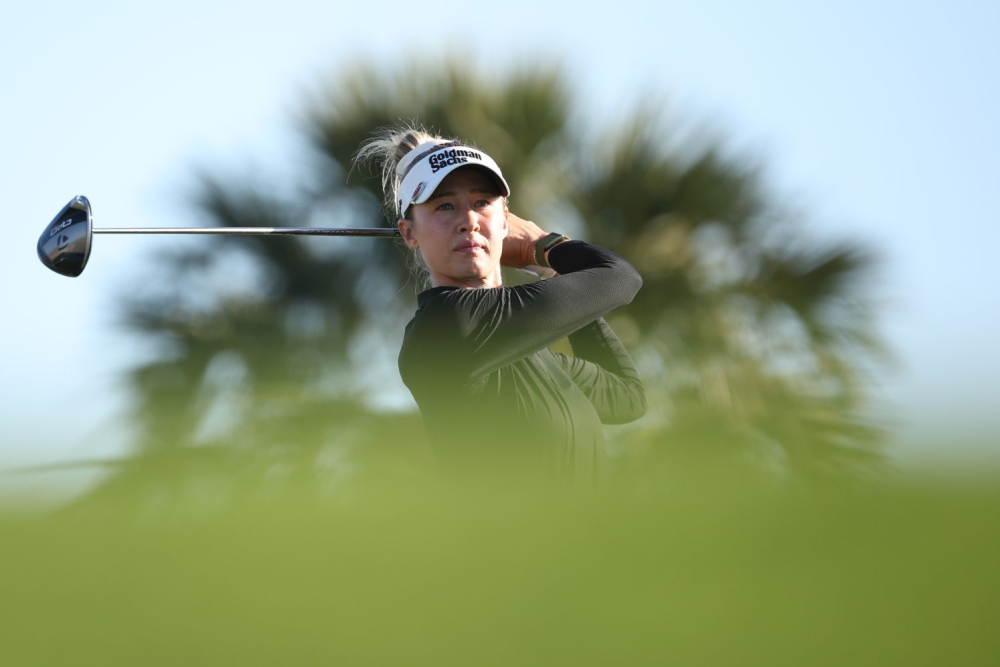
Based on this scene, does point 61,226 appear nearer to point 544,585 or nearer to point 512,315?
point 512,315

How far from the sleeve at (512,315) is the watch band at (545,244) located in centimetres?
25

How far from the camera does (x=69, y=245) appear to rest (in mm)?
2709

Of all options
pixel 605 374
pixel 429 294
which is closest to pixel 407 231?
pixel 429 294

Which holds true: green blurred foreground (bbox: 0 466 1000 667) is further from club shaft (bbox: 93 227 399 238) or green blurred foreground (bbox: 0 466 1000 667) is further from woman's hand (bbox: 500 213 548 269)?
club shaft (bbox: 93 227 399 238)

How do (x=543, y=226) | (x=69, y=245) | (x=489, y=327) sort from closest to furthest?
(x=489, y=327)
(x=69, y=245)
(x=543, y=226)

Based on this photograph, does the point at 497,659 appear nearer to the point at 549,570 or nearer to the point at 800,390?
the point at 549,570

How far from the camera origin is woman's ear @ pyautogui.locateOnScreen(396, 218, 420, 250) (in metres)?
2.24

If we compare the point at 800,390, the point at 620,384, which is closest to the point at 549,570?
the point at 620,384

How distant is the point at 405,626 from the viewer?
2.89 feet

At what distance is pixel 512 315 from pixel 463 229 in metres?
0.35

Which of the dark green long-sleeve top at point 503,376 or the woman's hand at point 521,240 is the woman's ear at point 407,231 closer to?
the woman's hand at point 521,240

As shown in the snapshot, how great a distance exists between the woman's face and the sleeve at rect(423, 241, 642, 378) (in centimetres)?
21

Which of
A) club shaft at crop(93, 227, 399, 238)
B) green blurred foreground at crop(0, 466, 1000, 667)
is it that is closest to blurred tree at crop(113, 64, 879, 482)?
club shaft at crop(93, 227, 399, 238)

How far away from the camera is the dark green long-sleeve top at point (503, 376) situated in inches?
70.5
